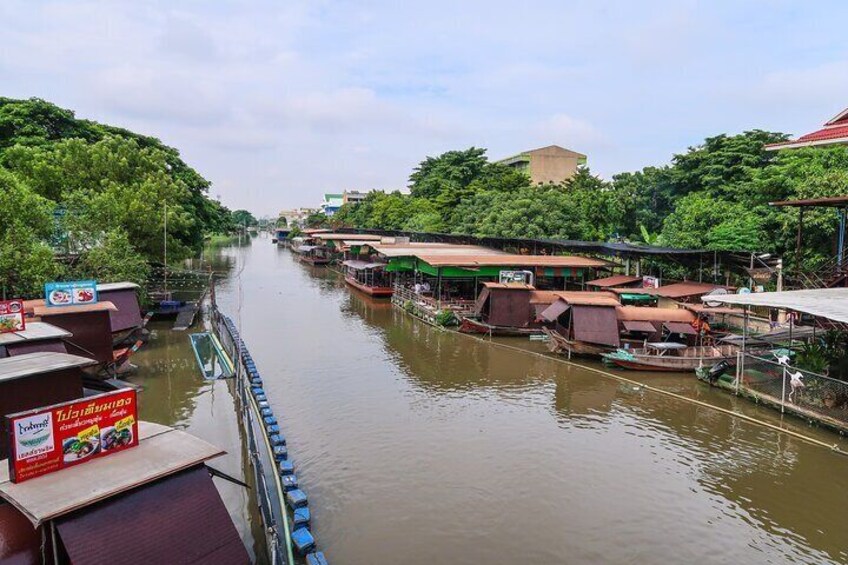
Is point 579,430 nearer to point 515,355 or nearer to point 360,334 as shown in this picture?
point 515,355

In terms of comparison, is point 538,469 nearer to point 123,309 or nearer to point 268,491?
point 268,491

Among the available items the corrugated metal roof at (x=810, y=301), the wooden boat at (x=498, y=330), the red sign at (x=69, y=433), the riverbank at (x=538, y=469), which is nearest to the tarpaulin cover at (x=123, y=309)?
the riverbank at (x=538, y=469)

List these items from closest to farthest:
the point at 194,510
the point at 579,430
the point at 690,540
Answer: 1. the point at 194,510
2. the point at 690,540
3. the point at 579,430

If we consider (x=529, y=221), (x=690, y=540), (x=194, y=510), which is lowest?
(x=690, y=540)

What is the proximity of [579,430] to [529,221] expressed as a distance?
3143 centimetres

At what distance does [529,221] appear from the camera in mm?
45500

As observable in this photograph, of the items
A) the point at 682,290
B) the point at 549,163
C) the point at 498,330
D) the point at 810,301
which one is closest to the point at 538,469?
the point at 810,301

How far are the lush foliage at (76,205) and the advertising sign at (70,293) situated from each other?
4.38m

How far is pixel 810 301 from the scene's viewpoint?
16203mm

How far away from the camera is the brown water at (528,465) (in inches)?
405

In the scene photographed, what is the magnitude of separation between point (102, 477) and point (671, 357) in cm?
2010

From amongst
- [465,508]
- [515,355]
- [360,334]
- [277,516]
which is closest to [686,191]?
[515,355]

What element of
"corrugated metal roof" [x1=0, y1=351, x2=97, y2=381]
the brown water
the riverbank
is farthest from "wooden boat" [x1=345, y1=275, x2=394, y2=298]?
"corrugated metal roof" [x1=0, y1=351, x2=97, y2=381]

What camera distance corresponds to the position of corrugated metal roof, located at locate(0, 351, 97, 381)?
1010 centimetres
